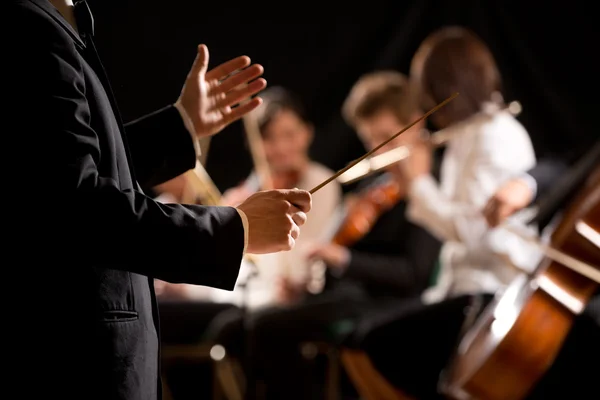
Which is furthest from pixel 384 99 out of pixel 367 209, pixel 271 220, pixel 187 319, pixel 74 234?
pixel 74 234

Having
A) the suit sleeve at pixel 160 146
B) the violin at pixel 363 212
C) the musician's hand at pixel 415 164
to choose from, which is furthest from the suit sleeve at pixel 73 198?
the violin at pixel 363 212

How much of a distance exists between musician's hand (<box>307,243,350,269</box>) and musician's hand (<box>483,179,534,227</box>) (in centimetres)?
67

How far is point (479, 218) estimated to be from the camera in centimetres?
204

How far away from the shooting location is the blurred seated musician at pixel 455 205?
6.48ft

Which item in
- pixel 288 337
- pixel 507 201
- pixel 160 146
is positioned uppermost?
pixel 160 146

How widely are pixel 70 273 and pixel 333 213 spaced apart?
6.41 feet

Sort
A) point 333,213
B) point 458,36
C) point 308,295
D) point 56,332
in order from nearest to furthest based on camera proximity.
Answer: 1. point 56,332
2. point 458,36
3. point 308,295
4. point 333,213

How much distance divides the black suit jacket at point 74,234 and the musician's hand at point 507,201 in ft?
3.35

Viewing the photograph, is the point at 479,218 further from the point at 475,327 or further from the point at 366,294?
the point at 366,294

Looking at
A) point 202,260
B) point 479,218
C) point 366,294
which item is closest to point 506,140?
point 479,218

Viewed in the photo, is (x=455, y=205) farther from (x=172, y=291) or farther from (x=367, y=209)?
(x=172, y=291)

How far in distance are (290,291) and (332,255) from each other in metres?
0.25

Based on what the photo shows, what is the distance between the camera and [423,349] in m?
1.99

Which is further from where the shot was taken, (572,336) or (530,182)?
(530,182)
